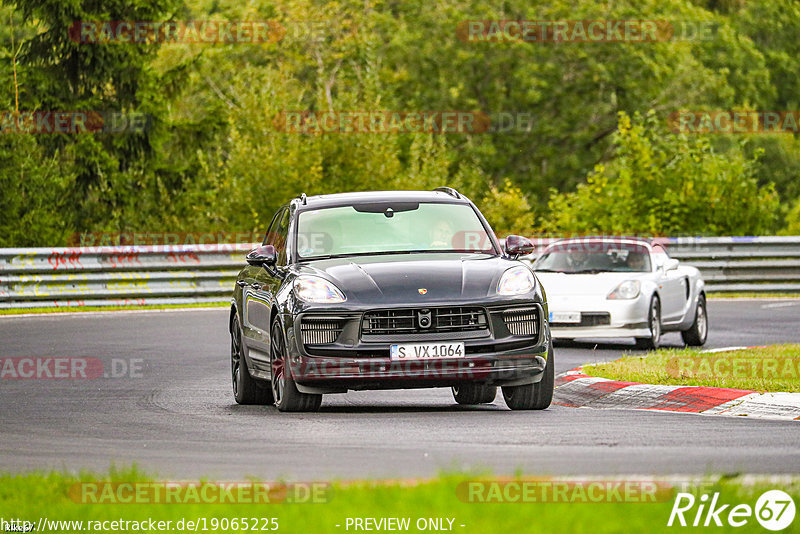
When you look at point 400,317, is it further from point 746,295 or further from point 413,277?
point 746,295

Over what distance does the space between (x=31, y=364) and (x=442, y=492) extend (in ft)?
34.5

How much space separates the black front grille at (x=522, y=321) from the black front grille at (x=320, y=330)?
121 centimetres

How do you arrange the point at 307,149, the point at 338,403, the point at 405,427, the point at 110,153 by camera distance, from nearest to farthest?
the point at 405,427 < the point at 338,403 < the point at 307,149 < the point at 110,153

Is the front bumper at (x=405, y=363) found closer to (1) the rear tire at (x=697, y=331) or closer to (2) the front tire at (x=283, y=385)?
(2) the front tire at (x=283, y=385)

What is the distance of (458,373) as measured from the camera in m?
11.1

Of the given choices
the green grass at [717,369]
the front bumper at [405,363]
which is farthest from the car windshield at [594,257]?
the front bumper at [405,363]

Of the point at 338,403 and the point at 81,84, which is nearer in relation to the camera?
the point at 338,403

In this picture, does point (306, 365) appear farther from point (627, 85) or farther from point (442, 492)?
point (627, 85)

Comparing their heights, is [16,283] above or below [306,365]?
below

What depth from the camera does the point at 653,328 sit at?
754 inches

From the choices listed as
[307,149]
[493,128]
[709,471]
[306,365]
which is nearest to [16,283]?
[307,149]

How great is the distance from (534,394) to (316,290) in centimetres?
187

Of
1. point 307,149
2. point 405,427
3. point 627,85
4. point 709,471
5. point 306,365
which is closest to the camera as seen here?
point 709,471

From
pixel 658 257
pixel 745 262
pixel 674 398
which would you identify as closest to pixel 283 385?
pixel 674 398
